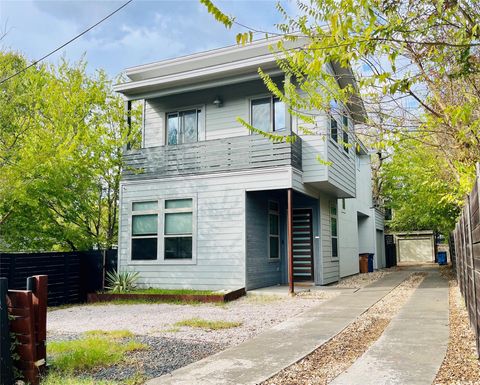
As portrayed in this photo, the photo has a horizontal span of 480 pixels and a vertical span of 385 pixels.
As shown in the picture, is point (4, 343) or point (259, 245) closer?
point (4, 343)

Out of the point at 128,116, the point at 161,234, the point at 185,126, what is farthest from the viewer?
the point at 128,116

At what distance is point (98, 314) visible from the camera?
9.65 m

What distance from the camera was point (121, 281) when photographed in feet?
40.7

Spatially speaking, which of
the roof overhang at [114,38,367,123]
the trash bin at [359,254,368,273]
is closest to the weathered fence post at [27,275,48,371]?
the roof overhang at [114,38,367,123]

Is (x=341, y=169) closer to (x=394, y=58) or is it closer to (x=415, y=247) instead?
(x=394, y=58)

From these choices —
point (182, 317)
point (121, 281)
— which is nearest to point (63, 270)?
point (121, 281)

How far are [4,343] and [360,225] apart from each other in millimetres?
21617

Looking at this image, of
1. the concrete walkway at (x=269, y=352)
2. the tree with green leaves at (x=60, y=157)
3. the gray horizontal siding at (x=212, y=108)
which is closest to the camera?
the concrete walkway at (x=269, y=352)

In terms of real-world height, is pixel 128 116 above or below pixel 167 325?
above

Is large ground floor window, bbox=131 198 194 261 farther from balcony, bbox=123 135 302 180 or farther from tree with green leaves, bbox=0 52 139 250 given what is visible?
Answer: tree with green leaves, bbox=0 52 139 250

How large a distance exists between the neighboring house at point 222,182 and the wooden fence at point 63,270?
0.71 meters

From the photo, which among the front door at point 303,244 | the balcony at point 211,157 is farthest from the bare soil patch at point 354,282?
the balcony at point 211,157

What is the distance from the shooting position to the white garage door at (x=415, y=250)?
109 feet

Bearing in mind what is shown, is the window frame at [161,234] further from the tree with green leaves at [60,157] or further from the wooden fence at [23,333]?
the wooden fence at [23,333]
